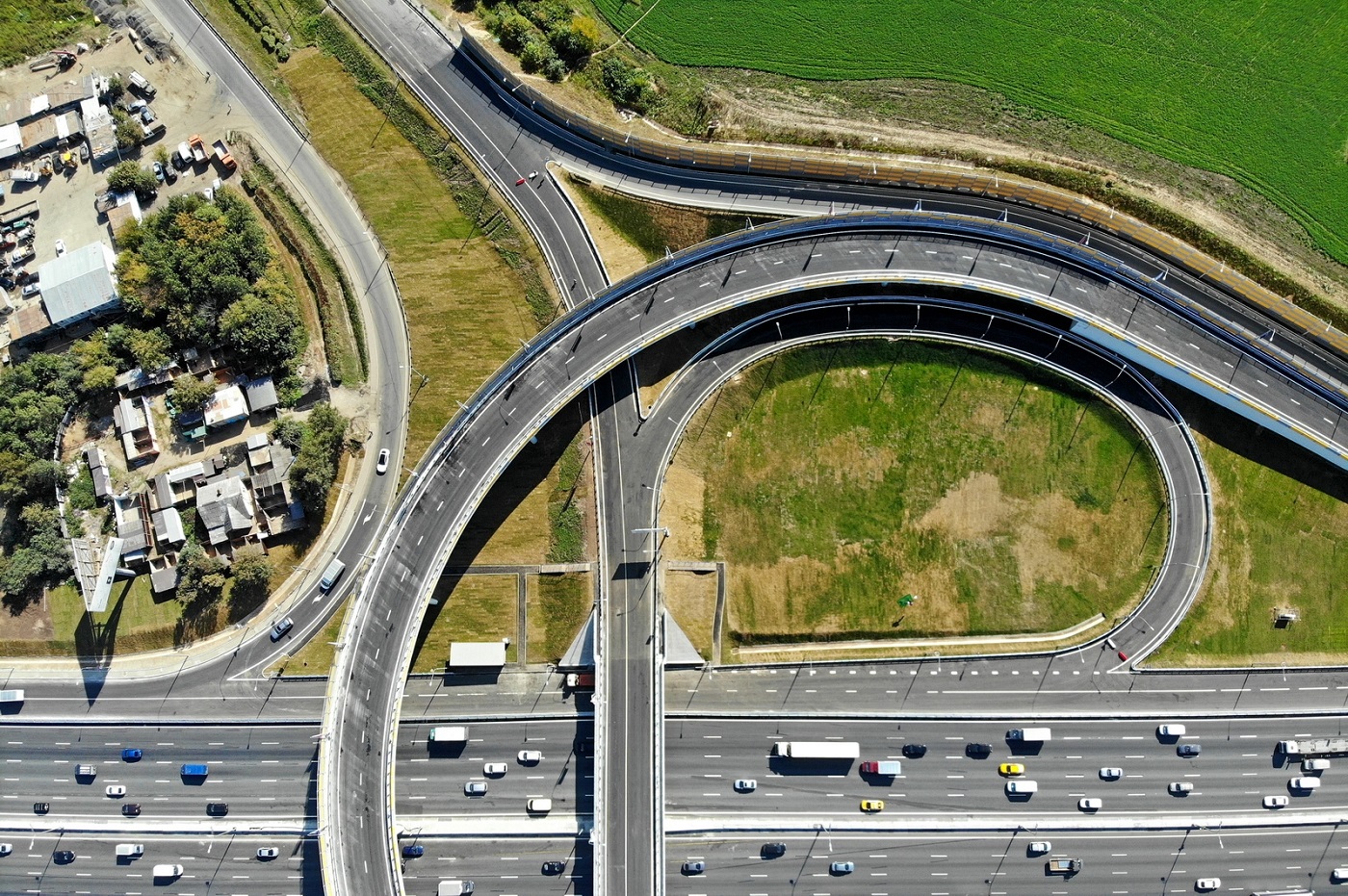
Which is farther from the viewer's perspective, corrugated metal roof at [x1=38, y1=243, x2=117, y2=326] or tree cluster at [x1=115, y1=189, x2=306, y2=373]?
corrugated metal roof at [x1=38, y1=243, x2=117, y2=326]

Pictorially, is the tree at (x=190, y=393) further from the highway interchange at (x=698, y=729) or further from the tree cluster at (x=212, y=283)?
the highway interchange at (x=698, y=729)

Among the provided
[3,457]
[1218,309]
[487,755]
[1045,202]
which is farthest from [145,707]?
[1218,309]

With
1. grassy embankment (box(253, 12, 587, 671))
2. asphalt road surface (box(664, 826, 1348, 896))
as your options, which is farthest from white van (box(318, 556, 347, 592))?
asphalt road surface (box(664, 826, 1348, 896))

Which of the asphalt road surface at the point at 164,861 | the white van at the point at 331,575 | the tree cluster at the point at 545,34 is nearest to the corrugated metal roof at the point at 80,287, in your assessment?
the white van at the point at 331,575

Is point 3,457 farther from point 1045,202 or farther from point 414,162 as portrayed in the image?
point 1045,202

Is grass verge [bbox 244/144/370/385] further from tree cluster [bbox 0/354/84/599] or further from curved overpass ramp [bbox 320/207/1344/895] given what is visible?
tree cluster [bbox 0/354/84/599]

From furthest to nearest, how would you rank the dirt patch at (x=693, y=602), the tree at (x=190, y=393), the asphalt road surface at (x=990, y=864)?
the dirt patch at (x=693, y=602) → the tree at (x=190, y=393) → the asphalt road surface at (x=990, y=864)

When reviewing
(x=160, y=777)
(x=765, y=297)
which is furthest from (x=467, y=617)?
(x=765, y=297)
